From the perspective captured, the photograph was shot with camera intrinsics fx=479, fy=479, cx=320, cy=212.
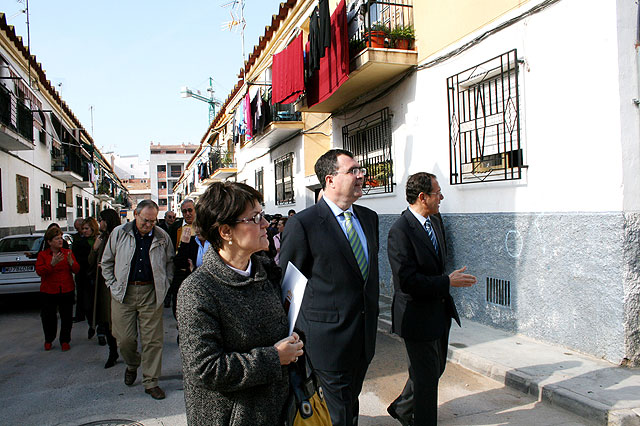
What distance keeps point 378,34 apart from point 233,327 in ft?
24.2

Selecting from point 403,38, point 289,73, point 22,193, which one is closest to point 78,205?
point 22,193

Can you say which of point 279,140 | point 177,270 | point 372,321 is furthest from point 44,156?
point 372,321

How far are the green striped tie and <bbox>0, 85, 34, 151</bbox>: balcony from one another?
13.2 m

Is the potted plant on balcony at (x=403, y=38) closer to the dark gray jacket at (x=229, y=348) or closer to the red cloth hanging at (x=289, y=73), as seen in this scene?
the red cloth hanging at (x=289, y=73)

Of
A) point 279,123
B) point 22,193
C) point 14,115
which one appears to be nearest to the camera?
point 279,123

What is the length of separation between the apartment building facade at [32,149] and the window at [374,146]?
959cm

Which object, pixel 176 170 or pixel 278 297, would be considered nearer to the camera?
pixel 278 297

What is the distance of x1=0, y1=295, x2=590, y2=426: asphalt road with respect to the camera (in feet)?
13.0

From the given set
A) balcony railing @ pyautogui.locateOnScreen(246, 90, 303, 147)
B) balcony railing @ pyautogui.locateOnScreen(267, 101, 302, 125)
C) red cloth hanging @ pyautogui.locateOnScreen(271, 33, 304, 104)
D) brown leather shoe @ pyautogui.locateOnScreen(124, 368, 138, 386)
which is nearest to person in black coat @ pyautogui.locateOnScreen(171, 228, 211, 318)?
brown leather shoe @ pyautogui.locateOnScreen(124, 368, 138, 386)

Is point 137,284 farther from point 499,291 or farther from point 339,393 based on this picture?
point 499,291

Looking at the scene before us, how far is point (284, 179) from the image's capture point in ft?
52.3

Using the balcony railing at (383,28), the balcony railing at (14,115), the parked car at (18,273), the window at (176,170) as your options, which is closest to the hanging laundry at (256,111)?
the balcony railing at (383,28)

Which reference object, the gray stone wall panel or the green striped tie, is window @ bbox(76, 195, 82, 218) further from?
the green striped tie

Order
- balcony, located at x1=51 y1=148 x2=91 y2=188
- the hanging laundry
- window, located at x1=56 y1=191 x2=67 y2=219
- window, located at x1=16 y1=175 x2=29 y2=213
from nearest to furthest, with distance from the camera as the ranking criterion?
the hanging laundry < window, located at x1=16 y1=175 x2=29 y2=213 < balcony, located at x1=51 y1=148 x2=91 y2=188 < window, located at x1=56 y1=191 x2=67 y2=219
